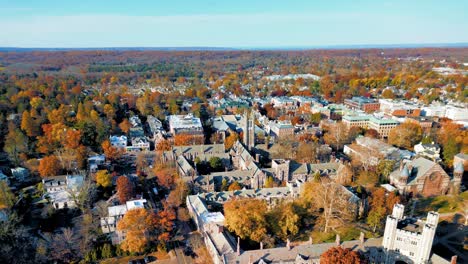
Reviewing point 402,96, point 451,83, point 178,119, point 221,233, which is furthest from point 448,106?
point 221,233

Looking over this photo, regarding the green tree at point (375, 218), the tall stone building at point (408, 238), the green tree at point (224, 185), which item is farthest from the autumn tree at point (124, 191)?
the tall stone building at point (408, 238)

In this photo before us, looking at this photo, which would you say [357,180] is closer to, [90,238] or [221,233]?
[221,233]

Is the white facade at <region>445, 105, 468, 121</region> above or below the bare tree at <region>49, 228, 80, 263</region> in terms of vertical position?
above

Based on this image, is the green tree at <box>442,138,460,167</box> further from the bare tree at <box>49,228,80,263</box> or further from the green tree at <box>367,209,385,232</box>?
the bare tree at <box>49,228,80,263</box>

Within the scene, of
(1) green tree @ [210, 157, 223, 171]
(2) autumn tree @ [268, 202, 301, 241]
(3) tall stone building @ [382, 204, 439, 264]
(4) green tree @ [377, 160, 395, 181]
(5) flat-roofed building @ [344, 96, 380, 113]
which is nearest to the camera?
(3) tall stone building @ [382, 204, 439, 264]

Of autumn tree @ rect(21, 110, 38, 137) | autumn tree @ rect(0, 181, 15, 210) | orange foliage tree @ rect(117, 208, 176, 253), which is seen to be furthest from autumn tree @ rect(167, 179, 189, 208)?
autumn tree @ rect(21, 110, 38, 137)

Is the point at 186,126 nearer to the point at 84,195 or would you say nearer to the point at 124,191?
the point at 124,191

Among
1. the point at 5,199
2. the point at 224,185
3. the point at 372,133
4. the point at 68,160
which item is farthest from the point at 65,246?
the point at 372,133
